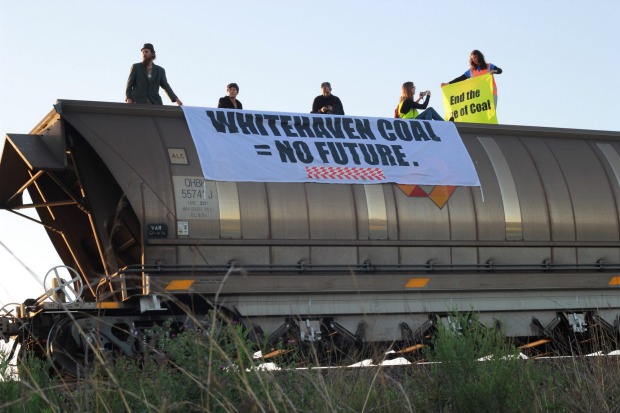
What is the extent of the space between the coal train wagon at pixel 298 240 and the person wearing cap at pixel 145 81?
1239 mm

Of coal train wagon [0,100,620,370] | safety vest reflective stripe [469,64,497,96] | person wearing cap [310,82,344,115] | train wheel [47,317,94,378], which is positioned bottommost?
train wheel [47,317,94,378]

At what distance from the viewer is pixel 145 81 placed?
14.4 meters

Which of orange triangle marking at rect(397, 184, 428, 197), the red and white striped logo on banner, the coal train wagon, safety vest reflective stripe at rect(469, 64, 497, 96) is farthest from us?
safety vest reflective stripe at rect(469, 64, 497, 96)

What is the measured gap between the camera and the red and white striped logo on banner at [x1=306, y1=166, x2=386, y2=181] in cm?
1345

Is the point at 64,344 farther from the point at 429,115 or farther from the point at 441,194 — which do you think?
the point at 429,115

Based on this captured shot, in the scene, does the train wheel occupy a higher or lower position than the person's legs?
lower

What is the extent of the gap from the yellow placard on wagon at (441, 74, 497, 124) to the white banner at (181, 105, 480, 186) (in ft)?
7.23

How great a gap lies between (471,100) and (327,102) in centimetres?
279

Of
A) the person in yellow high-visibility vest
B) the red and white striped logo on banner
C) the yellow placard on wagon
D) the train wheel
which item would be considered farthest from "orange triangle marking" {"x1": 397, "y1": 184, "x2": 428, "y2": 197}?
the train wheel

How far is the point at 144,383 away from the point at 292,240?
606 centimetres

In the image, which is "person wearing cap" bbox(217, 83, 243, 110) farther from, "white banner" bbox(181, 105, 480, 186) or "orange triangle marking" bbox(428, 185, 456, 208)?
"orange triangle marking" bbox(428, 185, 456, 208)

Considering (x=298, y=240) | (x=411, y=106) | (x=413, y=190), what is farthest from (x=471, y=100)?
(x=298, y=240)

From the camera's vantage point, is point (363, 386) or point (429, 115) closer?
point (363, 386)

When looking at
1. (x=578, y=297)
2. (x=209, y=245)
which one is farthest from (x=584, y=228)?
(x=209, y=245)
